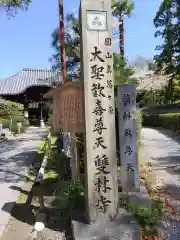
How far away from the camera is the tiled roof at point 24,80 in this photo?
32.0m

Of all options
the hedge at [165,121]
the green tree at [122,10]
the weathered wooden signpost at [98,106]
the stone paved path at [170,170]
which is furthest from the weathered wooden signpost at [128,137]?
the hedge at [165,121]

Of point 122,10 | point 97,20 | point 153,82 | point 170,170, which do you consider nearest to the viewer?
point 97,20

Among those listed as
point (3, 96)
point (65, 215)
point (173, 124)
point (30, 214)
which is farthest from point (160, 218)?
point (3, 96)

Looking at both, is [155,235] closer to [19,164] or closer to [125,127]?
[125,127]

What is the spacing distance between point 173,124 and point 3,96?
1996 centimetres

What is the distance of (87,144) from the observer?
4418 millimetres

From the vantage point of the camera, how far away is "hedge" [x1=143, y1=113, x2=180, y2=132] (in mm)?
17750

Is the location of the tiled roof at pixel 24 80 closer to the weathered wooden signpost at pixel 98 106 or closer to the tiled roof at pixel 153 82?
the tiled roof at pixel 153 82

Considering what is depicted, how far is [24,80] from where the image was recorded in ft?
117

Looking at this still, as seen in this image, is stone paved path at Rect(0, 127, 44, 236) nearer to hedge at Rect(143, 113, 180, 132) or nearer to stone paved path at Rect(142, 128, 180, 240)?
stone paved path at Rect(142, 128, 180, 240)

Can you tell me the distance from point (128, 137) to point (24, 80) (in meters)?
31.0

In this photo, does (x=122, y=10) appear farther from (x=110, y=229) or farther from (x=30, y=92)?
(x=30, y=92)

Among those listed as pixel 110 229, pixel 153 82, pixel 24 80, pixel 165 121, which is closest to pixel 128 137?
pixel 110 229

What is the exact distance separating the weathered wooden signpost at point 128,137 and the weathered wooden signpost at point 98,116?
1421mm
